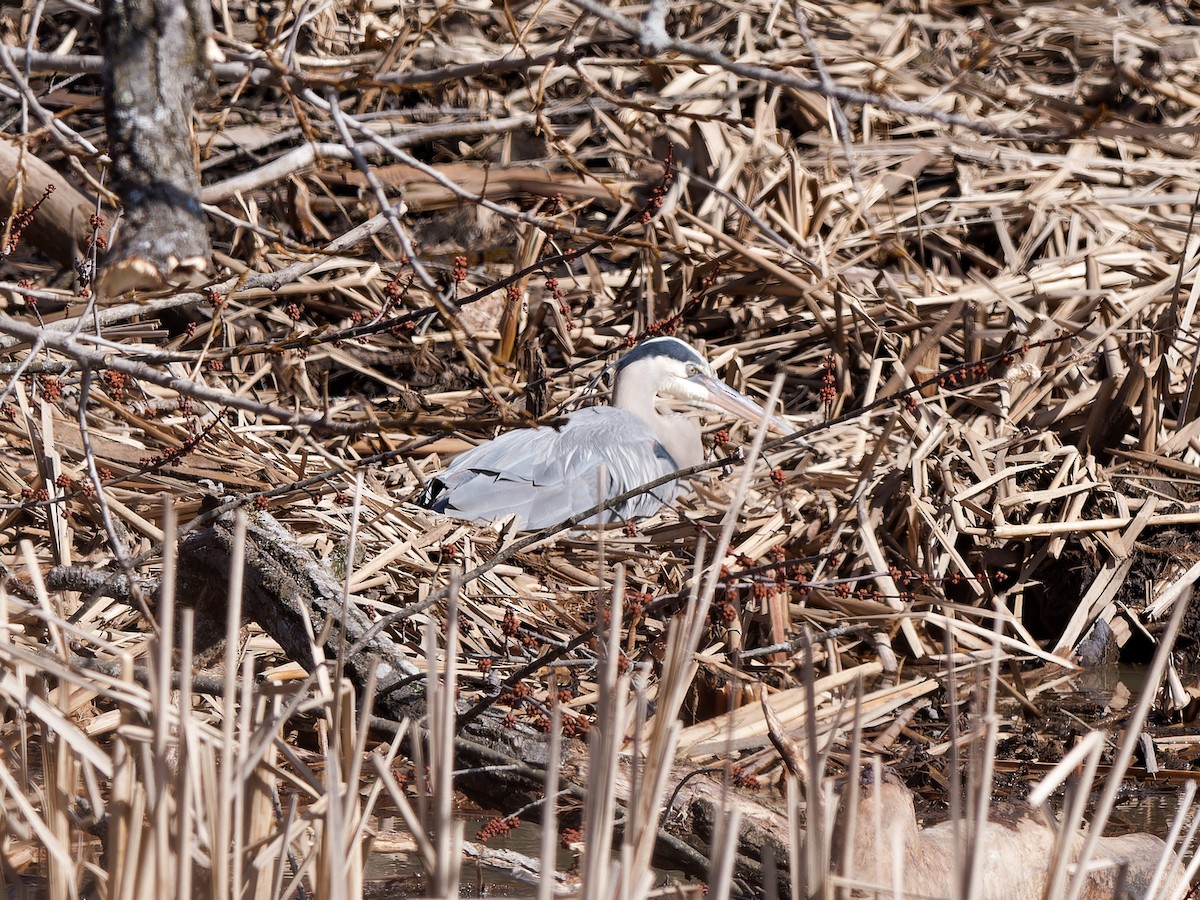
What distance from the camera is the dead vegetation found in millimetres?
1813

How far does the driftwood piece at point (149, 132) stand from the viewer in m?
1.71

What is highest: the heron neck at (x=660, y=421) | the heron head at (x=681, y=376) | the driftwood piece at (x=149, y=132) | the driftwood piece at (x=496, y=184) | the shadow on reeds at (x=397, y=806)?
the driftwood piece at (x=496, y=184)

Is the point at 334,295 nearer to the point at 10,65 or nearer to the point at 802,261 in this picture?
the point at 802,261

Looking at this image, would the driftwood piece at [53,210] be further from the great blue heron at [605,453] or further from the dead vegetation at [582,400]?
the great blue heron at [605,453]

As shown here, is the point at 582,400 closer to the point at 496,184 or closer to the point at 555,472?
the point at 555,472

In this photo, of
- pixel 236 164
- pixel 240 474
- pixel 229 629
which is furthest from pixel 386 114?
pixel 236 164

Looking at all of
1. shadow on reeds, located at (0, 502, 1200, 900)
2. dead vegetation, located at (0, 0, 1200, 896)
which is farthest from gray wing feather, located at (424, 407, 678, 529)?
shadow on reeds, located at (0, 502, 1200, 900)

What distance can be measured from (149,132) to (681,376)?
3447 mm

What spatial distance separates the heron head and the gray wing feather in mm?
185

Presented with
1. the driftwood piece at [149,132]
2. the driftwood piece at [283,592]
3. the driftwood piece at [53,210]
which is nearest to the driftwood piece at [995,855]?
the driftwood piece at [283,592]

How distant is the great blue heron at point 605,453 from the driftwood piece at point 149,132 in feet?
8.22

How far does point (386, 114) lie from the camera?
2.63 metres

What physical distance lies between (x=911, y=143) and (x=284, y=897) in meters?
5.04

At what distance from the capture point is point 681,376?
5035 millimetres
